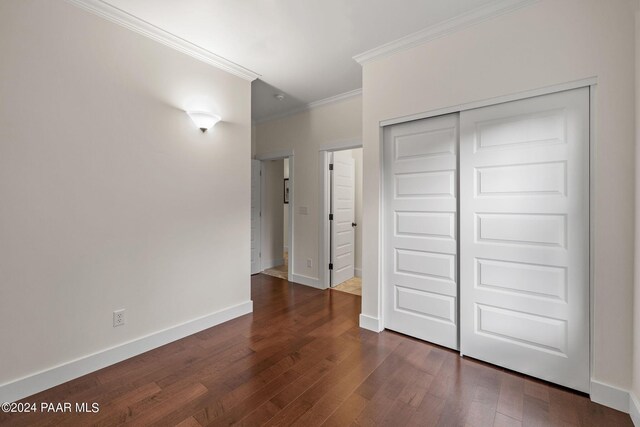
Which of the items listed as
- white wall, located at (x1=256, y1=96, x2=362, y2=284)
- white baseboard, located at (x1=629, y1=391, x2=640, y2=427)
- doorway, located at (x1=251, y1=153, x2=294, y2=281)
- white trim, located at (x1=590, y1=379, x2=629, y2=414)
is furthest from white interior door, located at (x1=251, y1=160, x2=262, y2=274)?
white baseboard, located at (x1=629, y1=391, x2=640, y2=427)

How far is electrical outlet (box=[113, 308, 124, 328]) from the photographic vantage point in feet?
7.38

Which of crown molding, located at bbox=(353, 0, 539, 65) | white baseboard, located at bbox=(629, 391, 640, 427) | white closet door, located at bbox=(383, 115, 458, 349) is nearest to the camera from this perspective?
white baseboard, located at bbox=(629, 391, 640, 427)

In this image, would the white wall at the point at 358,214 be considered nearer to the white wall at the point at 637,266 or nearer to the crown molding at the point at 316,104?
the crown molding at the point at 316,104

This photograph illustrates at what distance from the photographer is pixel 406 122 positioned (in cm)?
263

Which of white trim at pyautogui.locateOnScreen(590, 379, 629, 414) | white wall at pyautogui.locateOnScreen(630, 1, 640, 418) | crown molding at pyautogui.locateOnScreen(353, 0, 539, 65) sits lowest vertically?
white trim at pyautogui.locateOnScreen(590, 379, 629, 414)

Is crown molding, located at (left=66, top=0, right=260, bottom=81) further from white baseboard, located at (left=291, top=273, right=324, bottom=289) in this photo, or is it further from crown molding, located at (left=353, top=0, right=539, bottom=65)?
white baseboard, located at (left=291, top=273, right=324, bottom=289)

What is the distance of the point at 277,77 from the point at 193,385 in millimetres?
3152

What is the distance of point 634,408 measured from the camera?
1605 millimetres

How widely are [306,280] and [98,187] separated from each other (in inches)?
117

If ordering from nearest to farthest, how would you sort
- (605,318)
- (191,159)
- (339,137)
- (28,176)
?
(605,318) < (28,176) < (191,159) < (339,137)

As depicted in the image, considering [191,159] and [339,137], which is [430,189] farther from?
[191,159]

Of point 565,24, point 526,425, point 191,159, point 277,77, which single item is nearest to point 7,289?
point 191,159

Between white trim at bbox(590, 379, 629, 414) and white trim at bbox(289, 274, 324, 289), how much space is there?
2.97 meters

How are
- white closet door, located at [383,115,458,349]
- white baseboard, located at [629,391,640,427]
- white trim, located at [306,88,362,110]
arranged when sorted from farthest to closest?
white trim, located at [306,88,362,110], white closet door, located at [383,115,458,349], white baseboard, located at [629,391,640,427]
